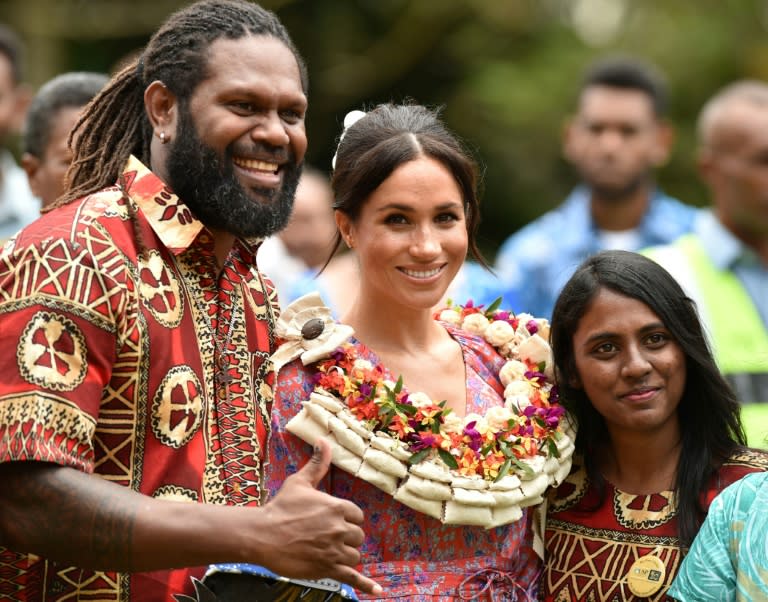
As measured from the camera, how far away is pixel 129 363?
3.66 metres

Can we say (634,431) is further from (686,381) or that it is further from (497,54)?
(497,54)

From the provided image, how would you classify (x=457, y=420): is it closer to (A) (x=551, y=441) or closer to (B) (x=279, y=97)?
(A) (x=551, y=441)

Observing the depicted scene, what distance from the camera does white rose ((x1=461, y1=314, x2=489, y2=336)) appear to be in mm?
4523

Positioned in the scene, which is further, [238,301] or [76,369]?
[238,301]

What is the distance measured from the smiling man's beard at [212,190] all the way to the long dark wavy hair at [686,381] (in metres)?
1.05

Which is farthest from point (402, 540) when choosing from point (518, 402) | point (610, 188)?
point (610, 188)

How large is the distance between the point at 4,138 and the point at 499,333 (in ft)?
14.7

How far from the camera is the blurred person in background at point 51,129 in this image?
5746 millimetres

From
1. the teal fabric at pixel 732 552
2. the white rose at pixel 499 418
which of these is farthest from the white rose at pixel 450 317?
the teal fabric at pixel 732 552

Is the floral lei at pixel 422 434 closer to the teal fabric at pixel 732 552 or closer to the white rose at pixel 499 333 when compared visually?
the white rose at pixel 499 333

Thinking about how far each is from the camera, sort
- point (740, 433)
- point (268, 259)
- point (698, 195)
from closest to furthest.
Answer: point (740, 433), point (268, 259), point (698, 195)

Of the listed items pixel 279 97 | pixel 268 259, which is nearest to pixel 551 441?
pixel 279 97

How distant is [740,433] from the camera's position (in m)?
4.35

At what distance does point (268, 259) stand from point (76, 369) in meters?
5.73
